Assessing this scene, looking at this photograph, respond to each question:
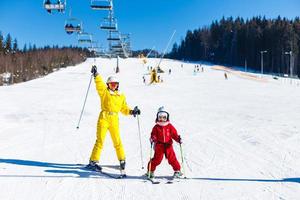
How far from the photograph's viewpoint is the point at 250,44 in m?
97.1

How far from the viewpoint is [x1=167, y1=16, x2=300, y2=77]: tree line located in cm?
8456

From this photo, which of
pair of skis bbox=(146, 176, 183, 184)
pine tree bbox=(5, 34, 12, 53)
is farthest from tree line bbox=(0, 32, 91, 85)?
pair of skis bbox=(146, 176, 183, 184)

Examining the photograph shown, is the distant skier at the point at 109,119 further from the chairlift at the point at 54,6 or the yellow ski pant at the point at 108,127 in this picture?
the chairlift at the point at 54,6

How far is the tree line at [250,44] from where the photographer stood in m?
84.6

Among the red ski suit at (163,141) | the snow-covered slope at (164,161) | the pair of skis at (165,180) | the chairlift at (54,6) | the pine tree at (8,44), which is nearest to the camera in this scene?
the snow-covered slope at (164,161)

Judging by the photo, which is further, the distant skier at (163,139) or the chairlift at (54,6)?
the chairlift at (54,6)

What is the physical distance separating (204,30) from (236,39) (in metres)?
28.1

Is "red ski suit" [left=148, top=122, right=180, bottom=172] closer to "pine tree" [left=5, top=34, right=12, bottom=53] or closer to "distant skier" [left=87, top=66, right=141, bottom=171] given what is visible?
"distant skier" [left=87, top=66, right=141, bottom=171]

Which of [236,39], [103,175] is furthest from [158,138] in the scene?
[236,39]

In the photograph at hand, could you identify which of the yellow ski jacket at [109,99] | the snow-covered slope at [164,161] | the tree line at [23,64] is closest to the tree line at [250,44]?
the tree line at [23,64]

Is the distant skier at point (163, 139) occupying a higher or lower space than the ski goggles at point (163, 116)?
lower

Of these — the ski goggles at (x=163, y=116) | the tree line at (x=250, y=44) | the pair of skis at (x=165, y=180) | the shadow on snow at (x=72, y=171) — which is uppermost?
the tree line at (x=250, y=44)

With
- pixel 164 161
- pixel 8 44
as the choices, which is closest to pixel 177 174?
pixel 164 161

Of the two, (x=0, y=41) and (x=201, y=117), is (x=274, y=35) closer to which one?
(x=0, y=41)
